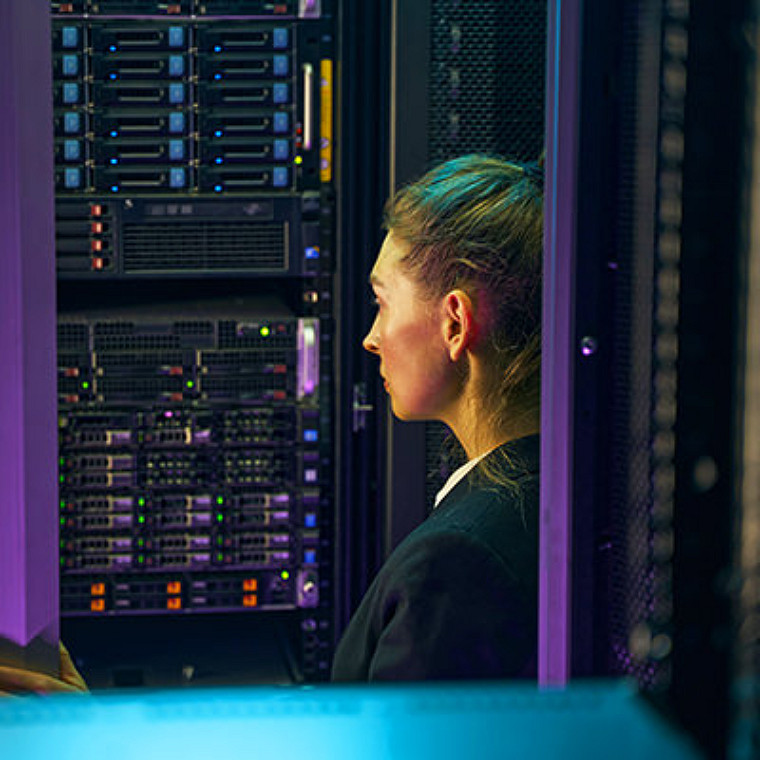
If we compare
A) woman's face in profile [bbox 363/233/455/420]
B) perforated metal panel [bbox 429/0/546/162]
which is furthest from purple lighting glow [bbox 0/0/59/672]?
perforated metal panel [bbox 429/0/546/162]

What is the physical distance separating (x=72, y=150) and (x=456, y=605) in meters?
2.00

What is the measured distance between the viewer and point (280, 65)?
271 centimetres

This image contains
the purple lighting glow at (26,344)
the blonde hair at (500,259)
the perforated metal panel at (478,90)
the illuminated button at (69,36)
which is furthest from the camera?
the illuminated button at (69,36)

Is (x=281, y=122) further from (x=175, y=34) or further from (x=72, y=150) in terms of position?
(x=72, y=150)

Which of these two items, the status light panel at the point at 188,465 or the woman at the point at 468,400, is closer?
the woman at the point at 468,400

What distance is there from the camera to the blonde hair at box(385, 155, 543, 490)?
130cm

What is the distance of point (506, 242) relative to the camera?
1.30 metres

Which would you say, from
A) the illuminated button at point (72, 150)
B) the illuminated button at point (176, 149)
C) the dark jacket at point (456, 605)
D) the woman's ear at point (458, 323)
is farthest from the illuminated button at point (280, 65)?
the dark jacket at point (456, 605)

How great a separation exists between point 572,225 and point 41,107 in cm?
49

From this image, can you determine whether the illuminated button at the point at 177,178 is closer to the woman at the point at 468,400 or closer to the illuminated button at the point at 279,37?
the illuminated button at the point at 279,37

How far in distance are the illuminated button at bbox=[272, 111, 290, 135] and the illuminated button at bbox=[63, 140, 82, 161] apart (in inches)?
19.2

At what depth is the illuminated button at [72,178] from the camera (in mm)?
2717

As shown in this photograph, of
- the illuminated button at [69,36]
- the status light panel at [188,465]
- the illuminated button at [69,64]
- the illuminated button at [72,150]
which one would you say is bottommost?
the status light panel at [188,465]

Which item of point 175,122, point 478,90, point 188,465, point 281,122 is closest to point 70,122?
point 175,122
